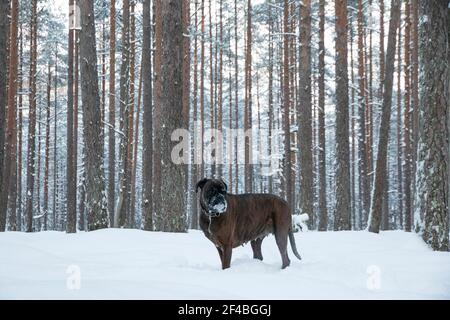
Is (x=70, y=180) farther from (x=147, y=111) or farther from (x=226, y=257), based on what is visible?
(x=226, y=257)

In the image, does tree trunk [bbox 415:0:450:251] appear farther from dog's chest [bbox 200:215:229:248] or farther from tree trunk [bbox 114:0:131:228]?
tree trunk [bbox 114:0:131:228]

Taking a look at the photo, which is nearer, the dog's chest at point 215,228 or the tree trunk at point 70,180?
the dog's chest at point 215,228

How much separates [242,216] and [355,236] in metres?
5.24

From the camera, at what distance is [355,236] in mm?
9727

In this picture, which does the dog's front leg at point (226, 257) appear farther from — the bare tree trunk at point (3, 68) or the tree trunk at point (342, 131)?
the tree trunk at point (342, 131)

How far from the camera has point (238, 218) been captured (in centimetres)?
535

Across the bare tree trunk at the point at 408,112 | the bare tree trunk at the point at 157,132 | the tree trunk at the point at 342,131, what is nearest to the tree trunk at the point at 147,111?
the bare tree trunk at the point at 157,132

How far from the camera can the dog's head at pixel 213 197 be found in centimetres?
479

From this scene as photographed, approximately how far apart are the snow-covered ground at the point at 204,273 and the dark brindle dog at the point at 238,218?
317mm

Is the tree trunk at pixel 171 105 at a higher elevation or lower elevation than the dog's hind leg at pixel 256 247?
higher

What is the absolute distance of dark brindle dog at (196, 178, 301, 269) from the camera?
499 centimetres
